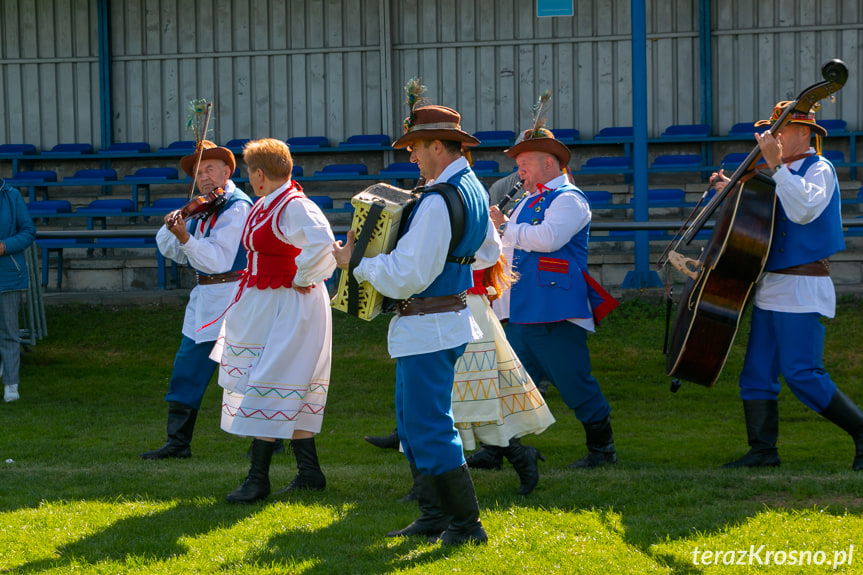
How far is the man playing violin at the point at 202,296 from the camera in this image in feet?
19.2

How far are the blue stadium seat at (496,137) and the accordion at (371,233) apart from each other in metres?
10.6

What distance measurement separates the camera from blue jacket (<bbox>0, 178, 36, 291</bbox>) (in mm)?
8000

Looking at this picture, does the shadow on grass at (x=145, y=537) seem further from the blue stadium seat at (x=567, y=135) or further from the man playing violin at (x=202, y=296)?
the blue stadium seat at (x=567, y=135)

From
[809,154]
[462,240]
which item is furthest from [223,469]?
[809,154]

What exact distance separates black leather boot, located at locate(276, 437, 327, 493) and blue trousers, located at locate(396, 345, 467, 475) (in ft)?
3.88

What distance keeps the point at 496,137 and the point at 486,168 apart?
0.96m

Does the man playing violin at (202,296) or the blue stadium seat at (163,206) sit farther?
the blue stadium seat at (163,206)

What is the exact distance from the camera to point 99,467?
219 inches

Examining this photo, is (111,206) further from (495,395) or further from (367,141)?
(495,395)

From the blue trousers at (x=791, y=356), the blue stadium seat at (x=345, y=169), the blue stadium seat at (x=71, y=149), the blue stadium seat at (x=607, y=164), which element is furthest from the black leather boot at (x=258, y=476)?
the blue stadium seat at (x=71, y=149)

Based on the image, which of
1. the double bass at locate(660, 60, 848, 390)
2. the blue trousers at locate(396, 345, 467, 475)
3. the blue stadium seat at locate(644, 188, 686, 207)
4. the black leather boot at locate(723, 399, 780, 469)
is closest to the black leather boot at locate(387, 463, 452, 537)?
the blue trousers at locate(396, 345, 467, 475)

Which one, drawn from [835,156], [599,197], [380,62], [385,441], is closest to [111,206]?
[380,62]

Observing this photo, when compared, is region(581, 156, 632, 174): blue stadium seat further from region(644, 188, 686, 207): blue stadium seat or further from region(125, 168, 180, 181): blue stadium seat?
region(125, 168, 180, 181): blue stadium seat

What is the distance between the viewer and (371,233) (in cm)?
388
